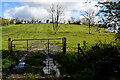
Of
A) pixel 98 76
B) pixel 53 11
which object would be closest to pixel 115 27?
pixel 98 76

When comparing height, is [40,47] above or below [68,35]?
below

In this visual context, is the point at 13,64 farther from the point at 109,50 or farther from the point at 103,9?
the point at 103,9

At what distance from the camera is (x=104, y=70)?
375cm

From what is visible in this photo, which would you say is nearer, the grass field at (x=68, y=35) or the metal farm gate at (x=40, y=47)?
the metal farm gate at (x=40, y=47)

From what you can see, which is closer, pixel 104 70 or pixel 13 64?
pixel 104 70

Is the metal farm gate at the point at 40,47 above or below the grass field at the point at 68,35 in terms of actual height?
below

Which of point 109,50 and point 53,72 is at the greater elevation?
point 109,50

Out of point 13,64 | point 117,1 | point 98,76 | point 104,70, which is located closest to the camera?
point 98,76

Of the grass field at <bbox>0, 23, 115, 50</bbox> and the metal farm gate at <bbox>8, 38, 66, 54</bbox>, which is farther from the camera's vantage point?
the grass field at <bbox>0, 23, 115, 50</bbox>

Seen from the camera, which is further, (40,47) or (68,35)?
(68,35)

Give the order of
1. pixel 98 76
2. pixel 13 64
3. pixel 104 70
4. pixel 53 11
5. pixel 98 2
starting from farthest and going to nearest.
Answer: pixel 53 11 → pixel 13 64 → pixel 98 2 → pixel 104 70 → pixel 98 76

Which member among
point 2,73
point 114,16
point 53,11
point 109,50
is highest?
point 53,11

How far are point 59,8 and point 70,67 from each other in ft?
114

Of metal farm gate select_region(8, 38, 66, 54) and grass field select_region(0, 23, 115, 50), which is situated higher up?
grass field select_region(0, 23, 115, 50)
